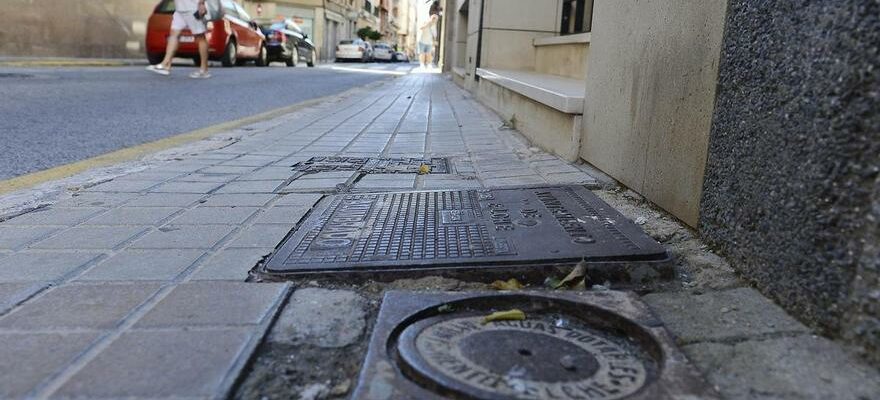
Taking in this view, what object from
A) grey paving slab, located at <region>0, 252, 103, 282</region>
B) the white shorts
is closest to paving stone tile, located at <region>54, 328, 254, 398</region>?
grey paving slab, located at <region>0, 252, 103, 282</region>

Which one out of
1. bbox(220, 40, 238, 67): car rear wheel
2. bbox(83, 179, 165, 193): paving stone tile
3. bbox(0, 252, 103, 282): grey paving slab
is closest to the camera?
bbox(0, 252, 103, 282): grey paving slab

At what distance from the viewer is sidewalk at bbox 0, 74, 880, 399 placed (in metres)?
1.39

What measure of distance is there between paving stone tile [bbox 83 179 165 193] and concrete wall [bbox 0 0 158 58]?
13863 mm

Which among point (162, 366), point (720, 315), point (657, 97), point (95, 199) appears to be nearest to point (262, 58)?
point (95, 199)

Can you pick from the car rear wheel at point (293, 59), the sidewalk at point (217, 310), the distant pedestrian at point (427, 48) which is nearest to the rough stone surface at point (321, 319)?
the sidewalk at point (217, 310)

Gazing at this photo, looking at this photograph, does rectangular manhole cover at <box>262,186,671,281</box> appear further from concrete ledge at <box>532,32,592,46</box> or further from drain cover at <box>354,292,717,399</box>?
concrete ledge at <box>532,32,592,46</box>

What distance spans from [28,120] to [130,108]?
→ 4.64 ft

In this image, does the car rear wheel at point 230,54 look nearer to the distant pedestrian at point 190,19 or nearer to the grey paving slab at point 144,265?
the distant pedestrian at point 190,19

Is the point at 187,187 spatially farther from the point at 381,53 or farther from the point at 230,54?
the point at 381,53

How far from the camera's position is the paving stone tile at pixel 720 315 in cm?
162

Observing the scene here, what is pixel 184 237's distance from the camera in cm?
239

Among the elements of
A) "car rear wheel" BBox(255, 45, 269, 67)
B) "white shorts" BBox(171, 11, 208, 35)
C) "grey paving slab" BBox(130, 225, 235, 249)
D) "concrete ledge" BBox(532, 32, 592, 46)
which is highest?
"white shorts" BBox(171, 11, 208, 35)

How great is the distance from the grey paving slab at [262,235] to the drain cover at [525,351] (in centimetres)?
76

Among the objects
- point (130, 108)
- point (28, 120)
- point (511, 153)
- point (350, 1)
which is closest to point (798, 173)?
point (511, 153)
